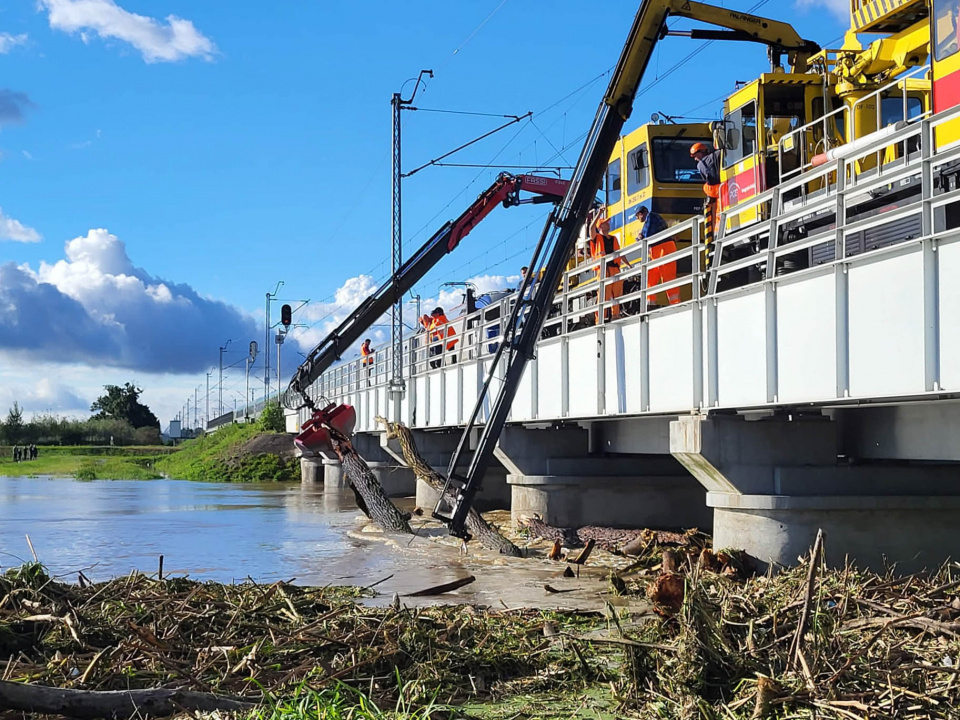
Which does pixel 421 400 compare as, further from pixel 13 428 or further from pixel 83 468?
pixel 13 428

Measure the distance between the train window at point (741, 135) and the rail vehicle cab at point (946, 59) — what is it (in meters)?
4.44

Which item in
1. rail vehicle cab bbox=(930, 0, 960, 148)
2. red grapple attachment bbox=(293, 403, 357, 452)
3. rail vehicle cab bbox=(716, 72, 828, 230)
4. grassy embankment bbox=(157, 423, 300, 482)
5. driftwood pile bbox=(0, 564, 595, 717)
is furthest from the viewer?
grassy embankment bbox=(157, 423, 300, 482)

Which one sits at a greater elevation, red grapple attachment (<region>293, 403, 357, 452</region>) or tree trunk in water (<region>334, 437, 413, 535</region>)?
red grapple attachment (<region>293, 403, 357, 452</region>)

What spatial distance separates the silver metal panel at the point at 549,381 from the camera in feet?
58.5

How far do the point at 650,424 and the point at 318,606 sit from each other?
8406 mm

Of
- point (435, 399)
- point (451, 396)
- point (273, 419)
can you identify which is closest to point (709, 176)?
point (451, 396)

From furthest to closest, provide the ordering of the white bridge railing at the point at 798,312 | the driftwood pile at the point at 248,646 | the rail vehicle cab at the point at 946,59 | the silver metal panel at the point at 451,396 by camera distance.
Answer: the silver metal panel at the point at 451,396 → the rail vehicle cab at the point at 946,59 → the white bridge railing at the point at 798,312 → the driftwood pile at the point at 248,646

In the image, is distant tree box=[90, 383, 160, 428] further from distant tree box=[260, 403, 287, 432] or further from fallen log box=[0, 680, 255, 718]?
fallen log box=[0, 680, 255, 718]

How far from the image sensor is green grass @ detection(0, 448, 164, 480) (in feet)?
187

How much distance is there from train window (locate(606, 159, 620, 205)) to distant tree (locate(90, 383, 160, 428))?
434ft

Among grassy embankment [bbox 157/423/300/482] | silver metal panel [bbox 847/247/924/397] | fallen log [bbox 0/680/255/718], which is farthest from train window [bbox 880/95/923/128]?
grassy embankment [bbox 157/423/300/482]

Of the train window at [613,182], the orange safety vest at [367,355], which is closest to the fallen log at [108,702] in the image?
the train window at [613,182]

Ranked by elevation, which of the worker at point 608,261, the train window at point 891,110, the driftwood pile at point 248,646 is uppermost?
the train window at point 891,110

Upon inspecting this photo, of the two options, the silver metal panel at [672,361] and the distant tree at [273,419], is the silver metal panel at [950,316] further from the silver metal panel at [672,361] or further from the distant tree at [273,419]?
the distant tree at [273,419]
